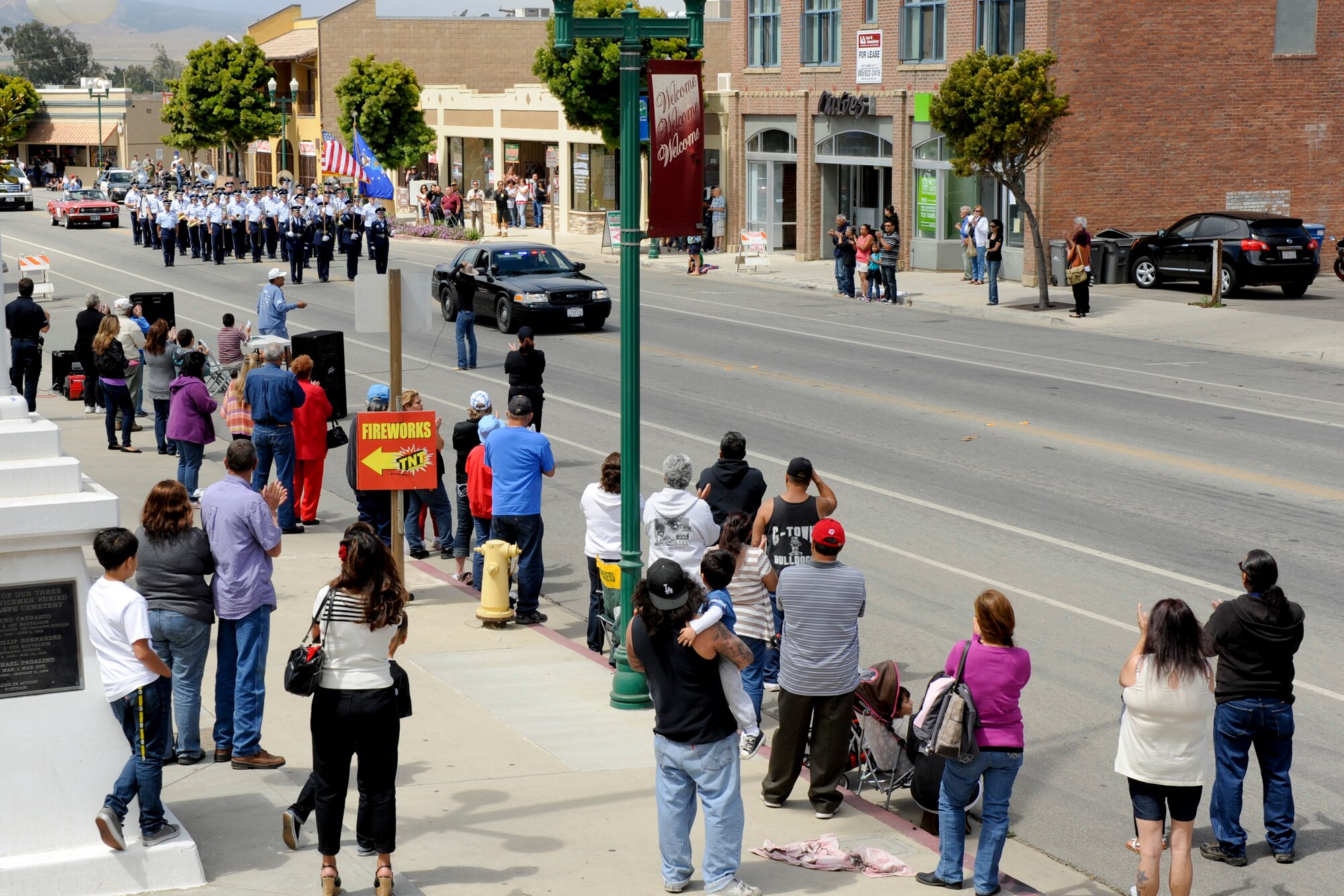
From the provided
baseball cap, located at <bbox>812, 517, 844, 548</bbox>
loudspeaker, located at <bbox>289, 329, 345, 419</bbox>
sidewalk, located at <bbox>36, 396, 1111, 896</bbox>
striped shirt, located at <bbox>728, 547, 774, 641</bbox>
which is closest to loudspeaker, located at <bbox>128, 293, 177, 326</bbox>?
loudspeaker, located at <bbox>289, 329, 345, 419</bbox>

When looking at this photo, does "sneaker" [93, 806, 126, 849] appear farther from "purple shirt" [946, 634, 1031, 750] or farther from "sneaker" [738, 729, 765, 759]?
"purple shirt" [946, 634, 1031, 750]

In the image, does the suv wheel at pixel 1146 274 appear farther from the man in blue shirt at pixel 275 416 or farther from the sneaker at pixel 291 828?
the sneaker at pixel 291 828

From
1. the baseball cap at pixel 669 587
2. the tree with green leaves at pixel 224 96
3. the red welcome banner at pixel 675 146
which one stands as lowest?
the baseball cap at pixel 669 587

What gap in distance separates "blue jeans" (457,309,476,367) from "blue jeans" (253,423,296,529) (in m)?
9.49

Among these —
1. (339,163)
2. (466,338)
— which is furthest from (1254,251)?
(339,163)

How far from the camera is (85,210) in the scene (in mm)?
59000

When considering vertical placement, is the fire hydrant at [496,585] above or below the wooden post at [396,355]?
below

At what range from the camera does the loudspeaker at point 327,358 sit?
19000 millimetres

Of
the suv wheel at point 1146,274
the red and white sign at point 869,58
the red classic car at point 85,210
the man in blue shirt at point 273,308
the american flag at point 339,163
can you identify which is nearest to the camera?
the man in blue shirt at point 273,308

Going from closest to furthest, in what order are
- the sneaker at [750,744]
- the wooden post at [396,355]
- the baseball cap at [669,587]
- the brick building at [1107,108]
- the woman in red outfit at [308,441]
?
1. the baseball cap at [669,587]
2. the sneaker at [750,744]
3. the wooden post at [396,355]
4. the woman in red outfit at [308,441]
5. the brick building at [1107,108]

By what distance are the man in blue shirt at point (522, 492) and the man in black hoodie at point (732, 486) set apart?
1.55 meters

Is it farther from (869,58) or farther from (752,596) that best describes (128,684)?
(869,58)

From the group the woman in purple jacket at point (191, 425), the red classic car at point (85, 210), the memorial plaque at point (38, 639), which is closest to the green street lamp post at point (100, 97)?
the red classic car at point (85, 210)

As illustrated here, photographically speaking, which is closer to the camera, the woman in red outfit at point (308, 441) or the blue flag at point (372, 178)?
the woman in red outfit at point (308, 441)
